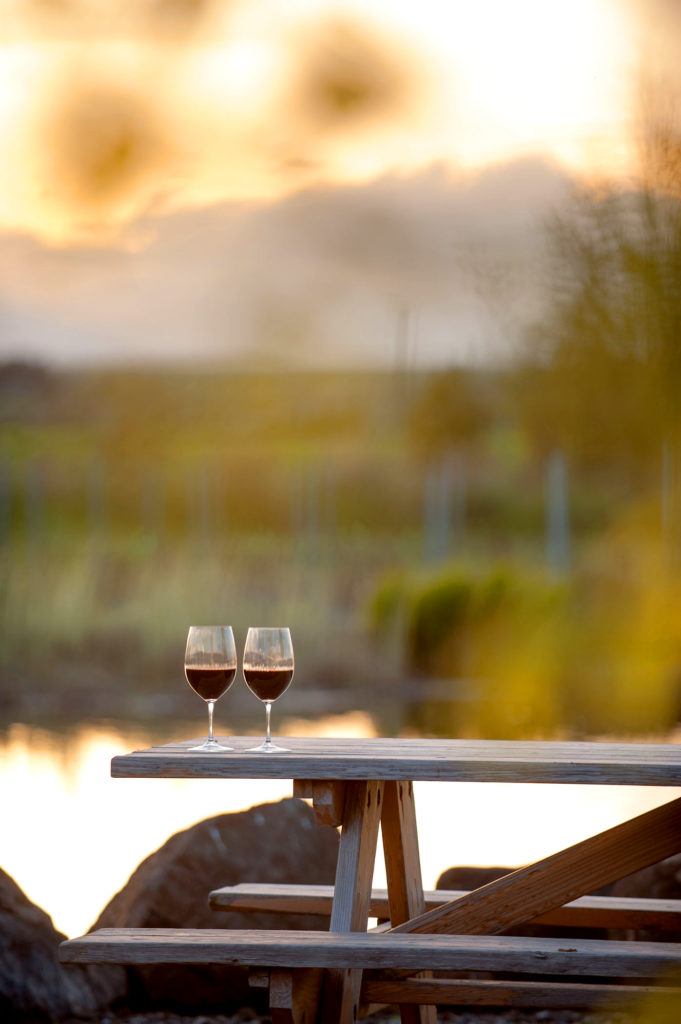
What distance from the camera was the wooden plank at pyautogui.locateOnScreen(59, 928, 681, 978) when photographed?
1.27 meters

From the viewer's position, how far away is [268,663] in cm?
136

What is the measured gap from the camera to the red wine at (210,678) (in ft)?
4.48

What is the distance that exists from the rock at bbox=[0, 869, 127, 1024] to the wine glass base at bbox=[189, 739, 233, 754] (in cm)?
58

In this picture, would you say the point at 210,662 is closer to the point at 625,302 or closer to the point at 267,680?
the point at 267,680

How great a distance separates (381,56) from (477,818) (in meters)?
3.09

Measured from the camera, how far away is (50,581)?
20.7ft

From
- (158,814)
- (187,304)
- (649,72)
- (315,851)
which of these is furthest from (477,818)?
(187,304)

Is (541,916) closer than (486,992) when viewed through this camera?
No

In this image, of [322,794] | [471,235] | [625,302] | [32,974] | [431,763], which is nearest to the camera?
[625,302]

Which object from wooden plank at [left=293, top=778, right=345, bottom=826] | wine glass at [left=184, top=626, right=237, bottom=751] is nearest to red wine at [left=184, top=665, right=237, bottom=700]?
wine glass at [left=184, top=626, right=237, bottom=751]

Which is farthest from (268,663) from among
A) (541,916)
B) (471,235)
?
(471,235)

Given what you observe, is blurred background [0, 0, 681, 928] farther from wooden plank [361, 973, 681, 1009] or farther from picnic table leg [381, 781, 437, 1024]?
wooden plank [361, 973, 681, 1009]

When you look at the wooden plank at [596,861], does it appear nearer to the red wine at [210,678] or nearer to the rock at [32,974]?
the red wine at [210,678]

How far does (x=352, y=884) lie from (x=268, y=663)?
266 mm
